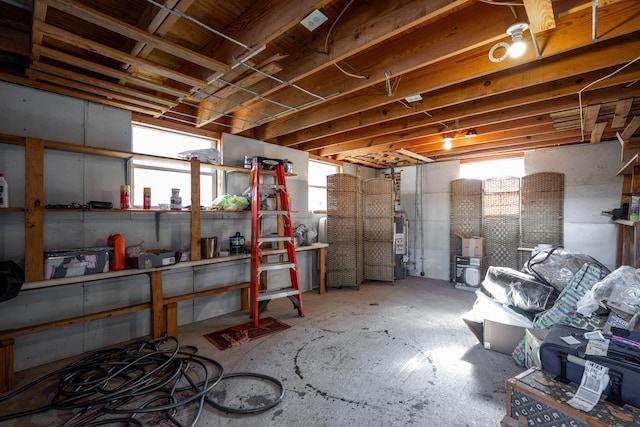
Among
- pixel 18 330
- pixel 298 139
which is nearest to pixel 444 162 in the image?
pixel 298 139

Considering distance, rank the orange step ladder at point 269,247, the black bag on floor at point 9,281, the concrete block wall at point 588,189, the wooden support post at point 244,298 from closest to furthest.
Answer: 1. the black bag on floor at point 9,281
2. the orange step ladder at point 269,247
3. the wooden support post at point 244,298
4. the concrete block wall at point 588,189

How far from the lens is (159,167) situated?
10.4ft

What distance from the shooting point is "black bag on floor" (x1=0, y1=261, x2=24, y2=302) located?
6.26 ft

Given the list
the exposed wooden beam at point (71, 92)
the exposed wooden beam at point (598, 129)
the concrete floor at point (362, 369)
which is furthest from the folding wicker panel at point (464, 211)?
the exposed wooden beam at point (71, 92)

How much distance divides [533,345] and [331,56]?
2.64m

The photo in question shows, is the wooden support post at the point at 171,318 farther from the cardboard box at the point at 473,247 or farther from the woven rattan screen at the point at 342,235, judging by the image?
the cardboard box at the point at 473,247

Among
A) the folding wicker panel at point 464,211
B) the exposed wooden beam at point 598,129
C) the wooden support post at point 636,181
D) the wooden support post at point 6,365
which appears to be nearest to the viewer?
the wooden support post at point 6,365

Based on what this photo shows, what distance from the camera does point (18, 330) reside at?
212 cm

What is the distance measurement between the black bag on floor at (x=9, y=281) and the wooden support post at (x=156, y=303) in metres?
0.88

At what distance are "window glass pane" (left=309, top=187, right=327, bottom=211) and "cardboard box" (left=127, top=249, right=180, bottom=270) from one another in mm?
2897

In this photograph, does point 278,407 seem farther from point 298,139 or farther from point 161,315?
point 298,139

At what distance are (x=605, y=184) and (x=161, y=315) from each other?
6349 millimetres

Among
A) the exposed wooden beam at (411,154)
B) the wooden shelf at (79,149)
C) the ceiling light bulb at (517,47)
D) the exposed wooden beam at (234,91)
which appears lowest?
the wooden shelf at (79,149)

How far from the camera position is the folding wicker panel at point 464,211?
17.6 feet
